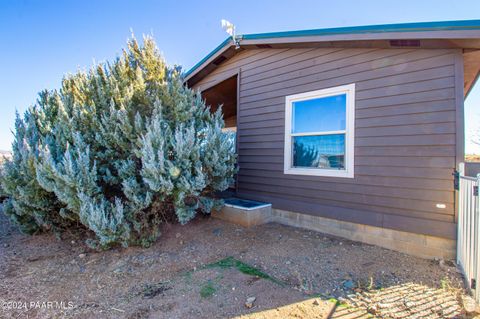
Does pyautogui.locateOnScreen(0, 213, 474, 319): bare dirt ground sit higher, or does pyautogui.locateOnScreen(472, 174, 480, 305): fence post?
pyautogui.locateOnScreen(472, 174, 480, 305): fence post

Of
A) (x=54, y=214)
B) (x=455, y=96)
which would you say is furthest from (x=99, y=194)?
(x=455, y=96)

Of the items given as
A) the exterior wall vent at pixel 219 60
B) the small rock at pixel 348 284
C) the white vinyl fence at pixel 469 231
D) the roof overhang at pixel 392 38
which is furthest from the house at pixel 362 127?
the small rock at pixel 348 284

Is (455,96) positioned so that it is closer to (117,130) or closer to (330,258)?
(330,258)

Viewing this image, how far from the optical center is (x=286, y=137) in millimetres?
4488

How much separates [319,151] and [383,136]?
100 centimetres

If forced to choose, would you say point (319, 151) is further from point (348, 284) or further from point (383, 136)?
point (348, 284)

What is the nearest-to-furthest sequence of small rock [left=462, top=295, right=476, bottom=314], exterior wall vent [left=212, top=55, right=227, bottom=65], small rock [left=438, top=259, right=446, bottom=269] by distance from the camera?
small rock [left=462, top=295, right=476, bottom=314]
small rock [left=438, top=259, right=446, bottom=269]
exterior wall vent [left=212, top=55, right=227, bottom=65]

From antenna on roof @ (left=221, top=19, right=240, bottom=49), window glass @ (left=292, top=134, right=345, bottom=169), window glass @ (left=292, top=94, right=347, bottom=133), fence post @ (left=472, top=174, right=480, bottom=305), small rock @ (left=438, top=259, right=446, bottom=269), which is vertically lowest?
small rock @ (left=438, top=259, right=446, bottom=269)

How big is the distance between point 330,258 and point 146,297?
7.20 ft

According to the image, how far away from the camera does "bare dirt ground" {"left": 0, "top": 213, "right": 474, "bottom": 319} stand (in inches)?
82.2

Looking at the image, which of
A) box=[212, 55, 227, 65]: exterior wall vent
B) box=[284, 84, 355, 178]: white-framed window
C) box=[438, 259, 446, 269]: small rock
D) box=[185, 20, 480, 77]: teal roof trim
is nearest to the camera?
box=[185, 20, 480, 77]: teal roof trim

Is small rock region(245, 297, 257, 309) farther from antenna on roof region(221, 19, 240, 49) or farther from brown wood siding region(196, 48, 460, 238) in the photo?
antenna on roof region(221, 19, 240, 49)

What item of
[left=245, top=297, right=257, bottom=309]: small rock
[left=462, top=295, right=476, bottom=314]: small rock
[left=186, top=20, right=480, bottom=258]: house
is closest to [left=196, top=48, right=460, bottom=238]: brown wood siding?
[left=186, top=20, right=480, bottom=258]: house

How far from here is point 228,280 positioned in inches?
100
